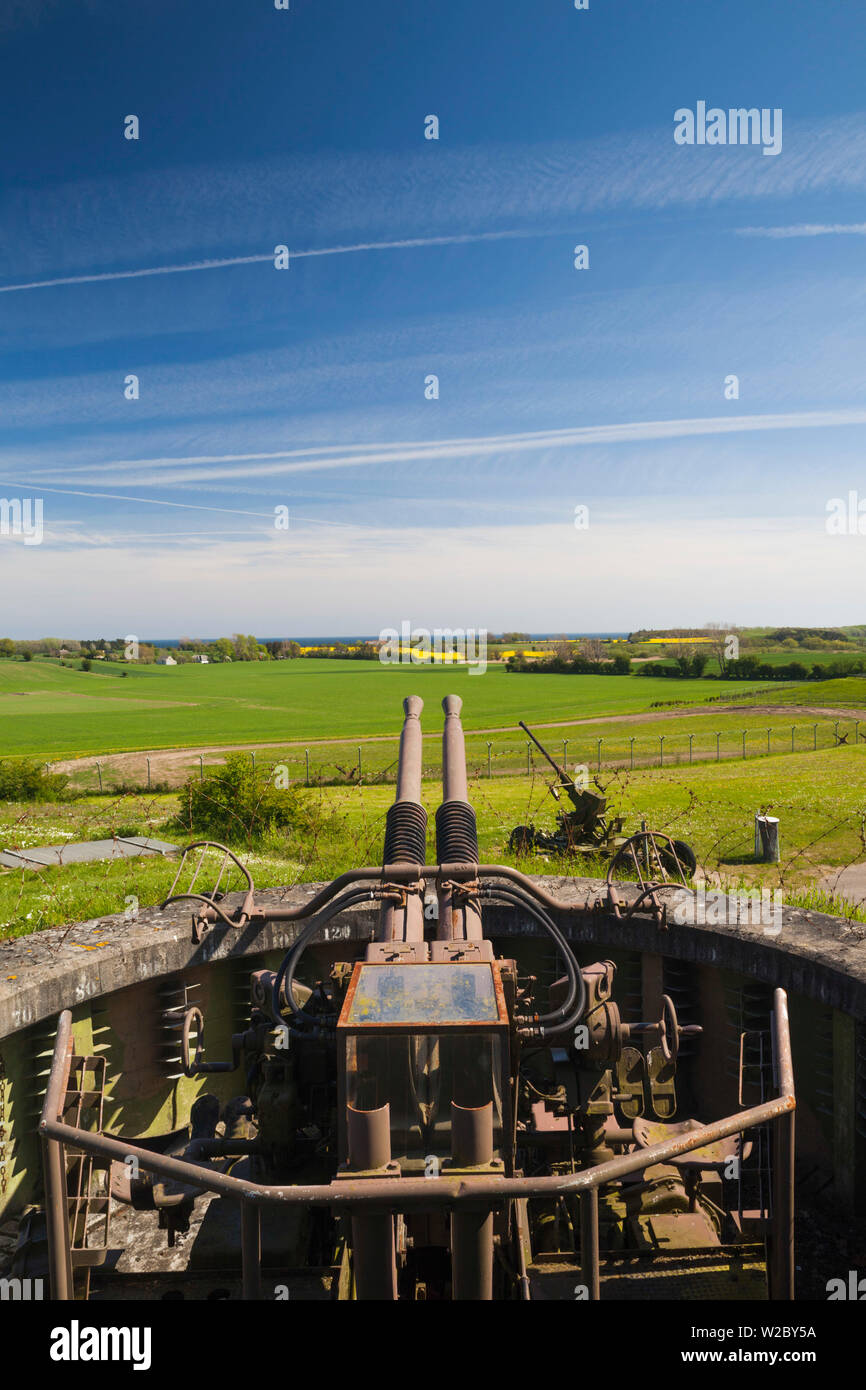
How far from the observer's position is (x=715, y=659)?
90812 millimetres

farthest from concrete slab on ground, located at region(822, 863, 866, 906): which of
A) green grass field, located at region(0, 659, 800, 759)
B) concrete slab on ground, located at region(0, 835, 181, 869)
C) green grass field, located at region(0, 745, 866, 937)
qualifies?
green grass field, located at region(0, 659, 800, 759)

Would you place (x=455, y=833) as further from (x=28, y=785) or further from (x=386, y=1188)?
(x=28, y=785)

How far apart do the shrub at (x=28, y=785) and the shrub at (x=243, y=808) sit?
37.5 feet

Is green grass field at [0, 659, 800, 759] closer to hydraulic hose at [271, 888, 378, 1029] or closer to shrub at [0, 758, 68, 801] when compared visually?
shrub at [0, 758, 68, 801]

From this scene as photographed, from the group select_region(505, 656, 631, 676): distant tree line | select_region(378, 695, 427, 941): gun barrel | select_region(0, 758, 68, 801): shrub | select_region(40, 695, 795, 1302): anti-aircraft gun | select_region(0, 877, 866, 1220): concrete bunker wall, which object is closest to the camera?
select_region(40, 695, 795, 1302): anti-aircraft gun

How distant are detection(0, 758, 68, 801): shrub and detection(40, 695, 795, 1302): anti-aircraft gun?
22991mm

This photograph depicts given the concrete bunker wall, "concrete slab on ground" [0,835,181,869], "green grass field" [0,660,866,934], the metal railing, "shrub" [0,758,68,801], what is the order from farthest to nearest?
1. "shrub" [0,758,68,801]
2. "green grass field" [0,660,866,934]
3. "concrete slab on ground" [0,835,181,869]
4. the concrete bunker wall
5. the metal railing

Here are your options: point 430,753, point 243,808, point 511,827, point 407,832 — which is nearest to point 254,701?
point 430,753

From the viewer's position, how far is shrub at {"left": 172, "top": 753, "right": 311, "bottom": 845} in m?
17.4

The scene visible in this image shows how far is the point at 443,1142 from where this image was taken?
12.7 feet

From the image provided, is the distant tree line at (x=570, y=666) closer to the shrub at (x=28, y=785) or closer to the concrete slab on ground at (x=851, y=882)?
the shrub at (x=28, y=785)

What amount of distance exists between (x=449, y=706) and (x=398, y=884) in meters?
3.57

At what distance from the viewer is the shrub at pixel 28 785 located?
28.0 m

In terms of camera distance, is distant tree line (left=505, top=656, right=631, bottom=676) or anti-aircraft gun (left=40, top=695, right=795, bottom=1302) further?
distant tree line (left=505, top=656, right=631, bottom=676)
